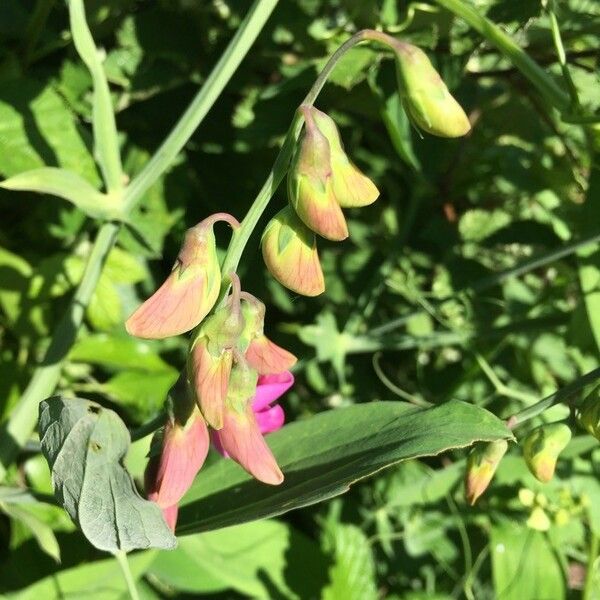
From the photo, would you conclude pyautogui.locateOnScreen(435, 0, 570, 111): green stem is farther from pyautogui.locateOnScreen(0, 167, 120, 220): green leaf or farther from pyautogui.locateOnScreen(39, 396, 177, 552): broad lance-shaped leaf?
pyautogui.locateOnScreen(39, 396, 177, 552): broad lance-shaped leaf

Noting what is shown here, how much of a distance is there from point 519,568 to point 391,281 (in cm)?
44

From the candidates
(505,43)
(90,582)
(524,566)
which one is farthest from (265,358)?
(524,566)

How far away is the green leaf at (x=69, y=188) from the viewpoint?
0.77 m

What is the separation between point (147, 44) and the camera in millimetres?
1064

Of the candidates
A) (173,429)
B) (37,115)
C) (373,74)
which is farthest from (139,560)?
(373,74)

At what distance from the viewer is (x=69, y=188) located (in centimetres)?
83

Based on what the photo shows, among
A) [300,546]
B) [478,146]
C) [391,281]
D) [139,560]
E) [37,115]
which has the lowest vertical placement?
[300,546]

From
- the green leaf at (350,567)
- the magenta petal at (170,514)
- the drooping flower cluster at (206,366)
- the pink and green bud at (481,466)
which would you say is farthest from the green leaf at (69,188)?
the green leaf at (350,567)

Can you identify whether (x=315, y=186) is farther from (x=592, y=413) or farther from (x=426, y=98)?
(x=592, y=413)

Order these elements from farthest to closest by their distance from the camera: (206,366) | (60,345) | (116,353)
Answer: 1. (116,353)
2. (60,345)
3. (206,366)

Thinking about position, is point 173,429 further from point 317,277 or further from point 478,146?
point 478,146

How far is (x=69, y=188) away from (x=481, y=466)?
18.2 inches

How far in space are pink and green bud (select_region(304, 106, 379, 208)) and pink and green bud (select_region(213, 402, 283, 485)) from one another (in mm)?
179

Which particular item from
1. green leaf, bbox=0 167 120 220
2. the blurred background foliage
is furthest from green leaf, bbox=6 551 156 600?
green leaf, bbox=0 167 120 220
